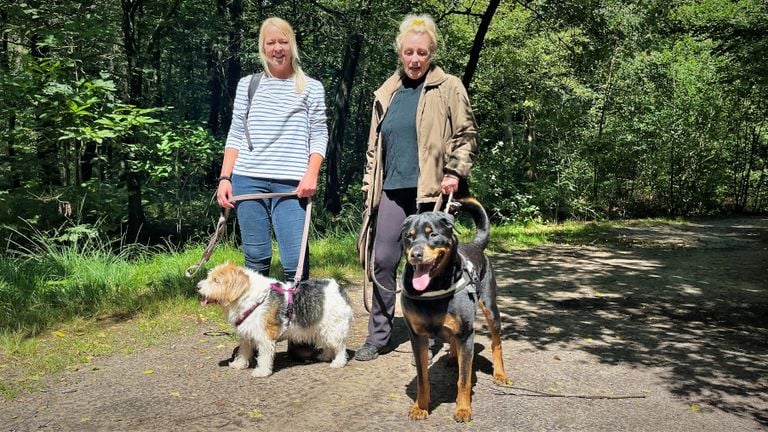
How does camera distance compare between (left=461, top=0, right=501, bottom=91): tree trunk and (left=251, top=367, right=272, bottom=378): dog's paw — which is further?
(left=461, top=0, right=501, bottom=91): tree trunk

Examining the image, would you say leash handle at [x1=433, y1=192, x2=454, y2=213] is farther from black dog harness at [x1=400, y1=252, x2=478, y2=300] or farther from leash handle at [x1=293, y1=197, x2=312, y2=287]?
leash handle at [x1=293, y1=197, x2=312, y2=287]

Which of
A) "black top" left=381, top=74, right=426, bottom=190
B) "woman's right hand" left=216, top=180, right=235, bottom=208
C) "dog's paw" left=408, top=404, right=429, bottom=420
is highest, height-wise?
"black top" left=381, top=74, right=426, bottom=190

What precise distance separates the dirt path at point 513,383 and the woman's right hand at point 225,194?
47.2 inches

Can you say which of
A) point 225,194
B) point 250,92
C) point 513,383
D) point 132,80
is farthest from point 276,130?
point 132,80

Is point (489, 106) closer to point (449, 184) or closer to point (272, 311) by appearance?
point (449, 184)

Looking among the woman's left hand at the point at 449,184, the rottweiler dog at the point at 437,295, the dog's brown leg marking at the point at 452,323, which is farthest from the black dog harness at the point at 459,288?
the woman's left hand at the point at 449,184

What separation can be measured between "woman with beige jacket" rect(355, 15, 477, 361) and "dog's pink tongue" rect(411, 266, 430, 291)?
862 millimetres

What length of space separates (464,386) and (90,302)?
13.3 ft

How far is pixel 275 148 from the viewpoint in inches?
164

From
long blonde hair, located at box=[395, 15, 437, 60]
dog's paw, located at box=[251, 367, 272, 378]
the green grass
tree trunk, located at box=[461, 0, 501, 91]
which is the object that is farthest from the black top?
tree trunk, located at box=[461, 0, 501, 91]

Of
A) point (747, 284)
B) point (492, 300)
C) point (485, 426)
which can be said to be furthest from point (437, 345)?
point (747, 284)

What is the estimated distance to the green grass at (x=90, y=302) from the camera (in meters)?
4.42

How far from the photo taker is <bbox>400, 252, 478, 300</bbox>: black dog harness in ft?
10.5

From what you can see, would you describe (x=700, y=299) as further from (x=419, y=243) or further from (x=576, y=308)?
(x=419, y=243)
